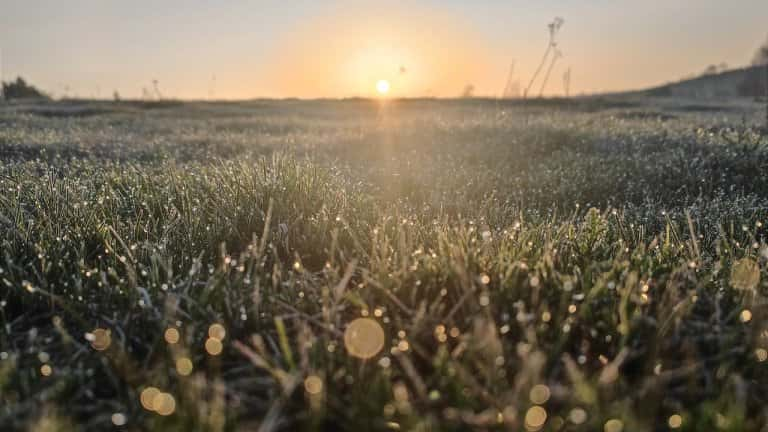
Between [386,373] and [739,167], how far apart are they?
16.4 feet

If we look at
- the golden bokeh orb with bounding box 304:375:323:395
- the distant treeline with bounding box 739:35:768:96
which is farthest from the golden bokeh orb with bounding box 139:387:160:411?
the distant treeline with bounding box 739:35:768:96

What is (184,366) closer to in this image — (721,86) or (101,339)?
(101,339)

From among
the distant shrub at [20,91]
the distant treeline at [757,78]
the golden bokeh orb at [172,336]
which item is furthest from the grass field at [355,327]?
the distant treeline at [757,78]

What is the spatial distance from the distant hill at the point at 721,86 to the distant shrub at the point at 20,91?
35947mm

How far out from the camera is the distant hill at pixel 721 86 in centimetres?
3139

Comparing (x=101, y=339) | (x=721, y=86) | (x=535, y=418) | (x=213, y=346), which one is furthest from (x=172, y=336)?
(x=721, y=86)

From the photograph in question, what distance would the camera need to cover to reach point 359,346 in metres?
Answer: 1.73

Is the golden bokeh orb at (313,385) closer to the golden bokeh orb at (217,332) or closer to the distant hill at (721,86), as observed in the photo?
the golden bokeh orb at (217,332)

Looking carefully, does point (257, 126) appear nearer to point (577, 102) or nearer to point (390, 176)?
point (390, 176)

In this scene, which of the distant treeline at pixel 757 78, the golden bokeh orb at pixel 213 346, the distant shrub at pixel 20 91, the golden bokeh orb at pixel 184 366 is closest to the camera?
the golden bokeh orb at pixel 184 366

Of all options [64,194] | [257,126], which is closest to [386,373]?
[64,194]

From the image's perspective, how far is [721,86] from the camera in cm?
3791

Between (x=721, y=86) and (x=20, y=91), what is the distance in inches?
1706

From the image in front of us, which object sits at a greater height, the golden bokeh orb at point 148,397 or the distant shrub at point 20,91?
the distant shrub at point 20,91
